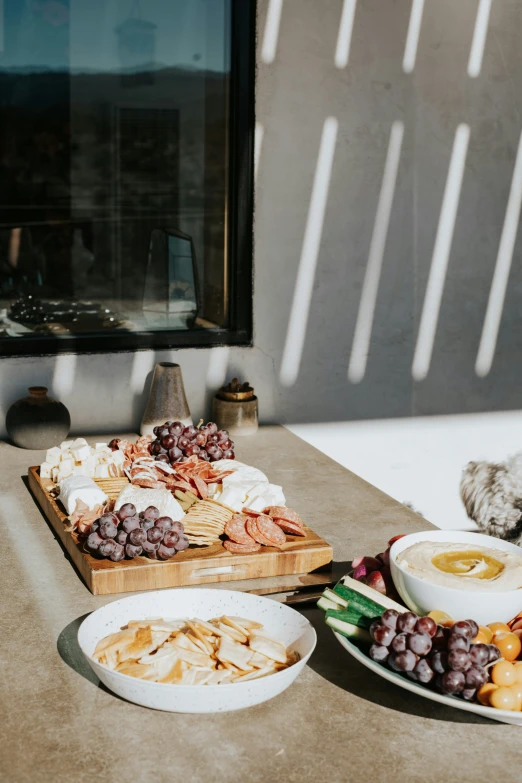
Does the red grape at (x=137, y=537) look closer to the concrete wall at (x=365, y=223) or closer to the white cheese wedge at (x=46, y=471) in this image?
the white cheese wedge at (x=46, y=471)

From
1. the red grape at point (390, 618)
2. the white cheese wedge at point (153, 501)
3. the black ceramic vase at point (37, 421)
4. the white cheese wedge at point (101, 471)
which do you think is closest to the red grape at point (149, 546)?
the white cheese wedge at point (153, 501)

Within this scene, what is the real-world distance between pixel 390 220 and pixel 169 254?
0.73m

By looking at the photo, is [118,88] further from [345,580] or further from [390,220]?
[345,580]

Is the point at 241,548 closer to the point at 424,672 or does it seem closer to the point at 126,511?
the point at 126,511

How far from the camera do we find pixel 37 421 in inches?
102

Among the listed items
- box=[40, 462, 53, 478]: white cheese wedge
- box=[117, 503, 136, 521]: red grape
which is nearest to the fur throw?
box=[40, 462, 53, 478]: white cheese wedge

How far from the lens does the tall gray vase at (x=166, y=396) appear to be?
2.68 m

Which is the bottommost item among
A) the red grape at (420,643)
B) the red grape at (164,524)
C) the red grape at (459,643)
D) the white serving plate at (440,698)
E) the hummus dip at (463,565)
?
the white serving plate at (440,698)

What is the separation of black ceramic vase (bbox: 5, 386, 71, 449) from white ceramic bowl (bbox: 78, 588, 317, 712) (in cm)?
122

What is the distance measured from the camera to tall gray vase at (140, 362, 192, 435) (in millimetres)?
2678

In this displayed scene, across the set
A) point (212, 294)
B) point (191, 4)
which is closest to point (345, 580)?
point (212, 294)

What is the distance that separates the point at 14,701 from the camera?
→ 1.32 meters

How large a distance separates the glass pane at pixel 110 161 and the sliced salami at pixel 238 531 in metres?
1.26

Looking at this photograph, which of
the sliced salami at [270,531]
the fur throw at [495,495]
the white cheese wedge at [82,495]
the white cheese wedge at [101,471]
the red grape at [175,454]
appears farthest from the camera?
the fur throw at [495,495]
